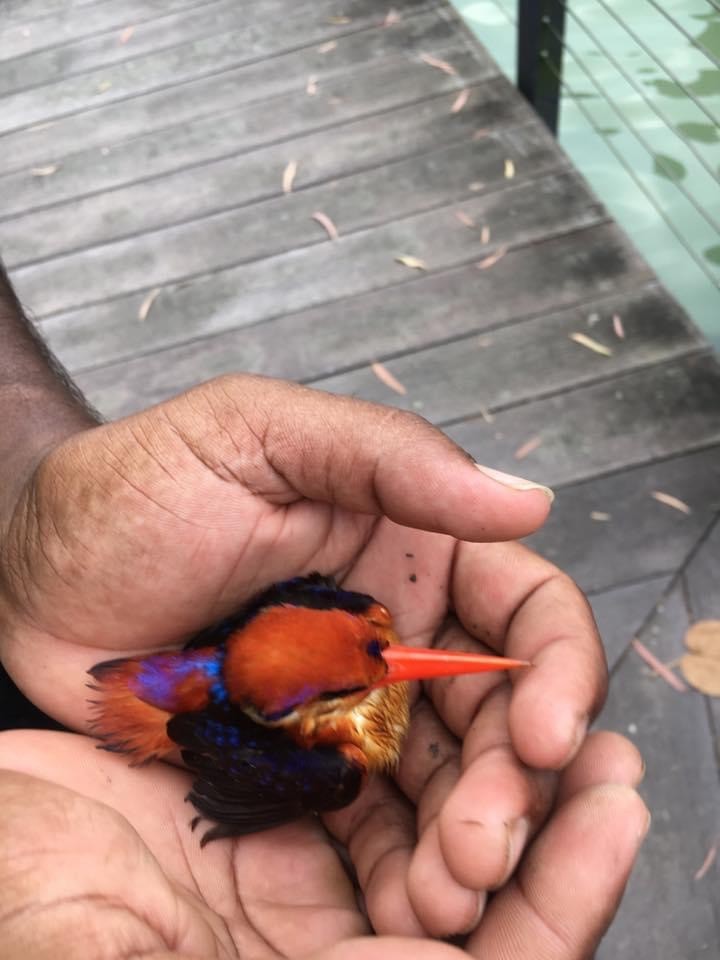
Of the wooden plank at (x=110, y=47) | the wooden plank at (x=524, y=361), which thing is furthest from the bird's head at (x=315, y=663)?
the wooden plank at (x=110, y=47)

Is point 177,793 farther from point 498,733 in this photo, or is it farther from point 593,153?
point 593,153

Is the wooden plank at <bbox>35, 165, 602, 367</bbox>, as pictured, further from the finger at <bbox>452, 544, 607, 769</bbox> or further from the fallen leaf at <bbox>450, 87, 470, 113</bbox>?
the finger at <bbox>452, 544, 607, 769</bbox>

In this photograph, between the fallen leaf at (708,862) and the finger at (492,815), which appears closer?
the finger at (492,815)

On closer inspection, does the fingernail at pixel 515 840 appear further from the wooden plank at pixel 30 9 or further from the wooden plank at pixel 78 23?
the wooden plank at pixel 30 9

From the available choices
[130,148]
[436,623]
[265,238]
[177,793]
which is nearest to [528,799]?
[436,623]

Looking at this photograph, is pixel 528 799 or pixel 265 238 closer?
pixel 528 799

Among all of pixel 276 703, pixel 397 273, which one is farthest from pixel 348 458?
pixel 397 273

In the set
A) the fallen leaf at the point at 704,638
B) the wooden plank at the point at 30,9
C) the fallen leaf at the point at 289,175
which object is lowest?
the fallen leaf at the point at 704,638
